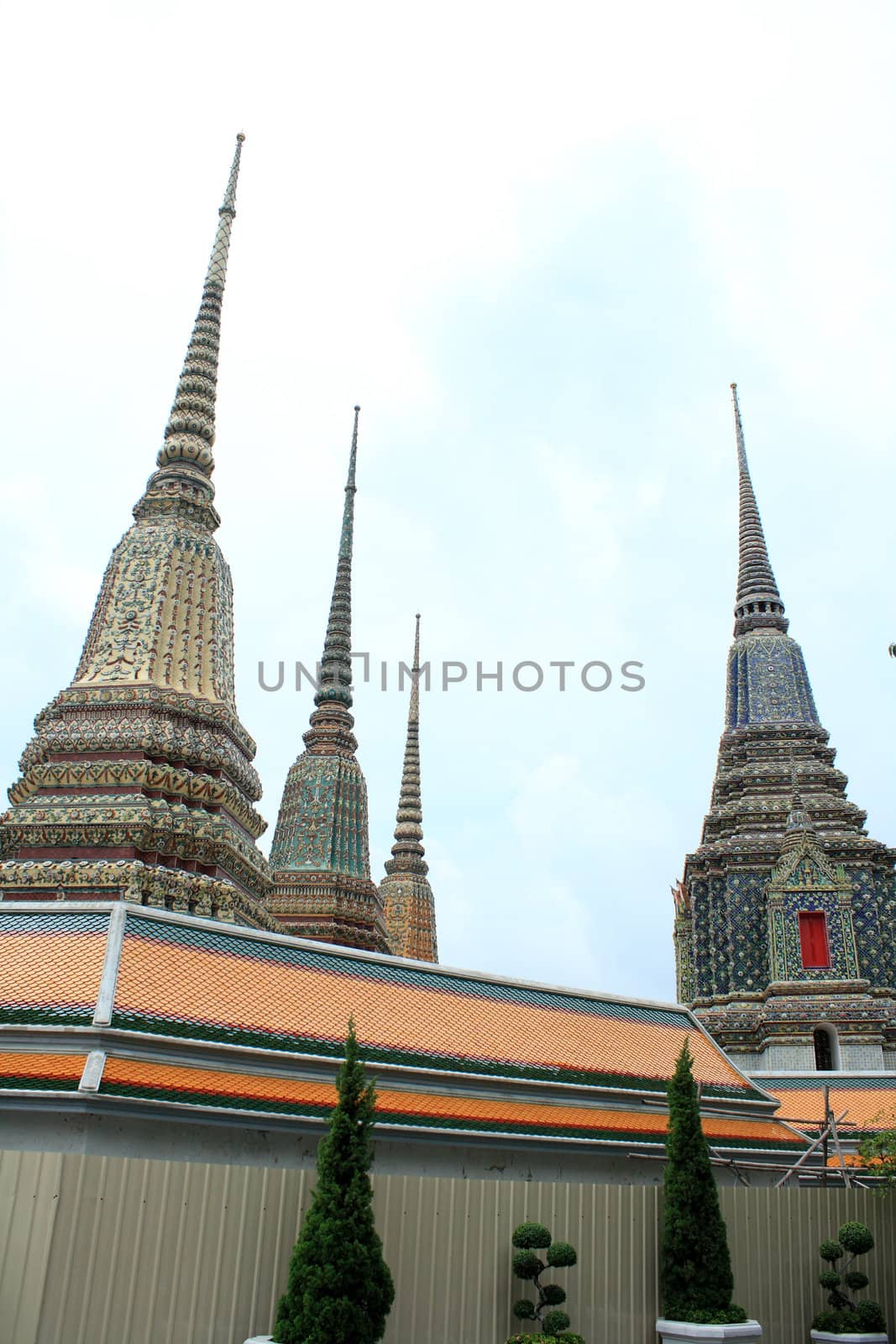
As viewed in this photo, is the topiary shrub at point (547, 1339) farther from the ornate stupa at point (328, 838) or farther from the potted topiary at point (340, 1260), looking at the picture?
the ornate stupa at point (328, 838)

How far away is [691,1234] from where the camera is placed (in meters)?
10.5

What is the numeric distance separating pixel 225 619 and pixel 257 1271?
1350 centimetres

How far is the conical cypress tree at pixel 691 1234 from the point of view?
10.4 metres

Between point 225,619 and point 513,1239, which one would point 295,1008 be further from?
point 225,619

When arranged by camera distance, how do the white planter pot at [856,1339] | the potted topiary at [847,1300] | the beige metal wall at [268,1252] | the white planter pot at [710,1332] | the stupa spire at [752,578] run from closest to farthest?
the beige metal wall at [268,1252], the white planter pot at [710,1332], the white planter pot at [856,1339], the potted topiary at [847,1300], the stupa spire at [752,578]

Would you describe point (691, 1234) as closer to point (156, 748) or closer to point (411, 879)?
point (156, 748)

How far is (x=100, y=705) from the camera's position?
58.9 ft

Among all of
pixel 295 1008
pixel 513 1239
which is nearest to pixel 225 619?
pixel 295 1008

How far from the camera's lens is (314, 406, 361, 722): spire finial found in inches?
1332

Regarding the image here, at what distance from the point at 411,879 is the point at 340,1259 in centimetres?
3621

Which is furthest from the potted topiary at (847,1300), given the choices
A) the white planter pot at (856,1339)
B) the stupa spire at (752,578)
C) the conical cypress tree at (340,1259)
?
the stupa spire at (752,578)

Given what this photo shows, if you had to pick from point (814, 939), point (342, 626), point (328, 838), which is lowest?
point (814, 939)

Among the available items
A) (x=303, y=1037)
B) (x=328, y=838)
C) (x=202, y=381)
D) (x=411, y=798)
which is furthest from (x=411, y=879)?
(x=303, y=1037)

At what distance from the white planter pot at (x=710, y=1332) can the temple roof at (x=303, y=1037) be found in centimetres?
296
